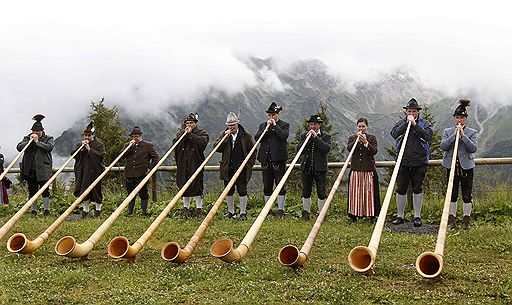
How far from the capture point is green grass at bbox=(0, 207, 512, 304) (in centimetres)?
452

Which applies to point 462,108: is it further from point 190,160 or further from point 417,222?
point 190,160

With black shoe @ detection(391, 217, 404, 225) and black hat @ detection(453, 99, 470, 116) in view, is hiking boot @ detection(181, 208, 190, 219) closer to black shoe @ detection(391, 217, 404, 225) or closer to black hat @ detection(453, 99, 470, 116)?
black shoe @ detection(391, 217, 404, 225)

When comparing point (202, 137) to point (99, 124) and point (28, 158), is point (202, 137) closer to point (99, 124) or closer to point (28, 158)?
point (28, 158)

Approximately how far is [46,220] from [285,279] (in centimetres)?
600

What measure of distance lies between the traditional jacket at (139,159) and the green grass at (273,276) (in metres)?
2.33

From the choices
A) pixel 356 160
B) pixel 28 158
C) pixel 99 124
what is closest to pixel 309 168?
pixel 356 160

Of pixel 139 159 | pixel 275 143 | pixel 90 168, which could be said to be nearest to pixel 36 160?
pixel 90 168

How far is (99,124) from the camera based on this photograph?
35.5 m

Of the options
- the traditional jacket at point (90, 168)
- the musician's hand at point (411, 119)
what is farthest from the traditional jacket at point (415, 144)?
the traditional jacket at point (90, 168)

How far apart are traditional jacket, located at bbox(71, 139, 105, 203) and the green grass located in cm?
258

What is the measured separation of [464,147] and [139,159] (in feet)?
18.4

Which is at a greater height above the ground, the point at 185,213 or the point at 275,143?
the point at 275,143

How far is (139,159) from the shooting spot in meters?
9.69

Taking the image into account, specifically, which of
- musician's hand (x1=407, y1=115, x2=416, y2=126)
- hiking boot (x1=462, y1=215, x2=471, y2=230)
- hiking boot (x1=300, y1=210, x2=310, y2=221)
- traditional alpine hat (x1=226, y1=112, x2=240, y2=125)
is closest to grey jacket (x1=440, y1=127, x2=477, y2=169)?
musician's hand (x1=407, y1=115, x2=416, y2=126)
